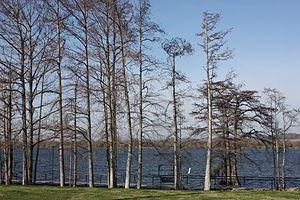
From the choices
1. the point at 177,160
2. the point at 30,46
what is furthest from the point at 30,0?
the point at 177,160

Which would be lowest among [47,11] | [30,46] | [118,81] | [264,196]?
[264,196]

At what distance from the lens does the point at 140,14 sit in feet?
50.8

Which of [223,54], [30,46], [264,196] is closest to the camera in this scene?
[264,196]

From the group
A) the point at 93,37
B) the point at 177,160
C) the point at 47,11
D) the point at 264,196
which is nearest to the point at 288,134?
the point at 177,160

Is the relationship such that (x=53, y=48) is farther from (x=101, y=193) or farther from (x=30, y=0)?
(x=101, y=193)

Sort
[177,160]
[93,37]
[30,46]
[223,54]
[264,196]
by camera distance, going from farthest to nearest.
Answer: [177,160] → [223,54] → [93,37] → [30,46] → [264,196]

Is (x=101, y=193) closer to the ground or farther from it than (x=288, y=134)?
closer to the ground

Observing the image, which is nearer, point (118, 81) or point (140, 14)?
point (118, 81)

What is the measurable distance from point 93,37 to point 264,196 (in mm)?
9436

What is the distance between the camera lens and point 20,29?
42.4ft

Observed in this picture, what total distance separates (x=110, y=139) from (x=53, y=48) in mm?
4812

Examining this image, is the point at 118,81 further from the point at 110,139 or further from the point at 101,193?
the point at 101,193

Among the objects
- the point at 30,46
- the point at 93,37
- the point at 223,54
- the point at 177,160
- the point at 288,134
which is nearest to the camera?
the point at 30,46

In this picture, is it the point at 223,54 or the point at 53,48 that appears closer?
the point at 53,48
